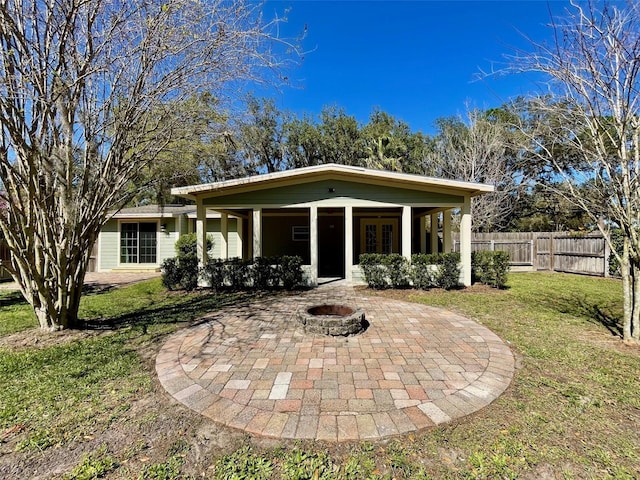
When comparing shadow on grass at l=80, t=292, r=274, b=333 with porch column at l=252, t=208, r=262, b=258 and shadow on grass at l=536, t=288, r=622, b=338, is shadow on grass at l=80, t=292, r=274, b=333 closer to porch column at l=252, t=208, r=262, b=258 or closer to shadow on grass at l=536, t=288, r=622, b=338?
porch column at l=252, t=208, r=262, b=258

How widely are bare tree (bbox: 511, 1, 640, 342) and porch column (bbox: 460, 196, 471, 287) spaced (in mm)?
4306

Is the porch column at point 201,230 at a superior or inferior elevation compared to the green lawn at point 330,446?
superior

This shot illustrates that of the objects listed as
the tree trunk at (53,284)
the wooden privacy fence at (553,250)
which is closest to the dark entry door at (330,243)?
the wooden privacy fence at (553,250)

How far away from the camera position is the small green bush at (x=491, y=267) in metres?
8.79

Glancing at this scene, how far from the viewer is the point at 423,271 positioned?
876 centimetres

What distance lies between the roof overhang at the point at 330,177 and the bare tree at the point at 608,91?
404 centimetres

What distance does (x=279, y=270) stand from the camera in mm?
8938

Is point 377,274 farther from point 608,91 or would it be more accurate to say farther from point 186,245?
point 186,245

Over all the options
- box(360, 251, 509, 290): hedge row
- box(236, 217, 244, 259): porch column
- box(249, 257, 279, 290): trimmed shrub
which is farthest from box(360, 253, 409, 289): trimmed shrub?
box(236, 217, 244, 259): porch column

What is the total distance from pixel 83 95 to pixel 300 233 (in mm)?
9880

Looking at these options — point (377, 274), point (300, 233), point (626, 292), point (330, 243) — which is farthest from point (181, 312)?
point (330, 243)

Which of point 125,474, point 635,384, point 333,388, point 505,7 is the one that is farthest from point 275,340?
point 505,7

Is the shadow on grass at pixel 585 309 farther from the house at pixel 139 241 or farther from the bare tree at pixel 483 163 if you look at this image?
the house at pixel 139 241

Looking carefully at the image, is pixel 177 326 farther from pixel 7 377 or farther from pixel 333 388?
pixel 333 388
